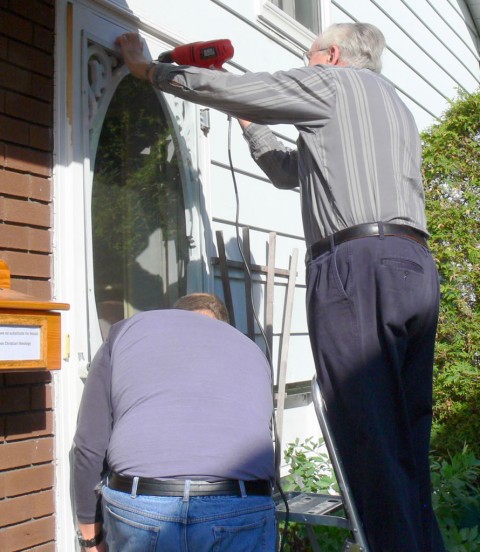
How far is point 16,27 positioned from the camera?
2.82m

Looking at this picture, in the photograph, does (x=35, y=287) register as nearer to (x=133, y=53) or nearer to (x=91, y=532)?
(x=91, y=532)

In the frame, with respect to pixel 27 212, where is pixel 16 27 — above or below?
above

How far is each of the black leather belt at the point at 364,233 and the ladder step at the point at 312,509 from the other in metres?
0.82

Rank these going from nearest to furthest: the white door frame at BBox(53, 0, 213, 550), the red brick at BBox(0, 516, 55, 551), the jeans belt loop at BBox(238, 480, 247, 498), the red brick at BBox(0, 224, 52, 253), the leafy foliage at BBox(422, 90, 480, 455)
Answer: the jeans belt loop at BBox(238, 480, 247, 498), the red brick at BBox(0, 516, 55, 551), the red brick at BBox(0, 224, 52, 253), the white door frame at BBox(53, 0, 213, 550), the leafy foliage at BBox(422, 90, 480, 455)

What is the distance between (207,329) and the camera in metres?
2.47

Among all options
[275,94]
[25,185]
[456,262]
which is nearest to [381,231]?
[275,94]

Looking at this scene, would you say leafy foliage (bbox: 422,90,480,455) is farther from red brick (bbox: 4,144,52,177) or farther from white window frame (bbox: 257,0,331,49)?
red brick (bbox: 4,144,52,177)

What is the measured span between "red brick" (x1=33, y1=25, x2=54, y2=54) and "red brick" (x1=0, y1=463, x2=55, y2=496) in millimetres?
1563

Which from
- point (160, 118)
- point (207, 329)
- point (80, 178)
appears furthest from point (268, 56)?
point (207, 329)

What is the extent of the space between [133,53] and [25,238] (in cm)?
96

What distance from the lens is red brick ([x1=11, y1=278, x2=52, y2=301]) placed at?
2.72 m

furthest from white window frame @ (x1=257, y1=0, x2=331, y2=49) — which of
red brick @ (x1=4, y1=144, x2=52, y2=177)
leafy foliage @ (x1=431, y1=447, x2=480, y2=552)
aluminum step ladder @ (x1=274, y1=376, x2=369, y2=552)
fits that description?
aluminum step ladder @ (x1=274, y1=376, x2=369, y2=552)

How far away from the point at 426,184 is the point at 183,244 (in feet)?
8.05

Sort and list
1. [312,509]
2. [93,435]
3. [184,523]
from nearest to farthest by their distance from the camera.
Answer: [184,523]
[93,435]
[312,509]
